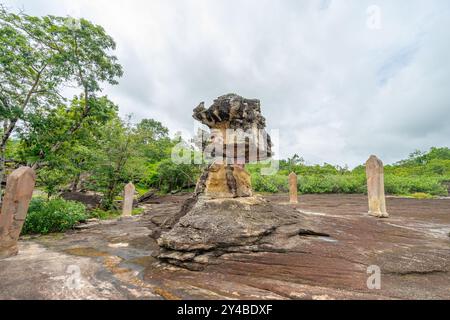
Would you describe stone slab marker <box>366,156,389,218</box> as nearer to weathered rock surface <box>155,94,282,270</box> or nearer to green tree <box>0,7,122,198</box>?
weathered rock surface <box>155,94,282,270</box>

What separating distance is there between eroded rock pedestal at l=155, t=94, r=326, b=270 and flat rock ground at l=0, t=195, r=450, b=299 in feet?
1.02

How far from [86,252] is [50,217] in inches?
196

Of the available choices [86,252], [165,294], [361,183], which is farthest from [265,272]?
[361,183]

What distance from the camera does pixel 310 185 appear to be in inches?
1049

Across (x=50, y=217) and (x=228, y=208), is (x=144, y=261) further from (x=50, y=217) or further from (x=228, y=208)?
(x=50, y=217)

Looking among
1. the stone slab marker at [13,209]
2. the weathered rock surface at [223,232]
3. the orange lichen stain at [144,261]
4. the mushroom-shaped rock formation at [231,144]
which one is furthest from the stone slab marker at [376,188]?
the stone slab marker at [13,209]

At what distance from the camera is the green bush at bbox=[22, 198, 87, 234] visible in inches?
360

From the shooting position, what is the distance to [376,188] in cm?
895

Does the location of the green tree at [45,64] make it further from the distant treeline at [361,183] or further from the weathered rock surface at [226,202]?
the distant treeline at [361,183]

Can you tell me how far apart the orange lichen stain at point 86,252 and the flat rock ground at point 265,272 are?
25mm

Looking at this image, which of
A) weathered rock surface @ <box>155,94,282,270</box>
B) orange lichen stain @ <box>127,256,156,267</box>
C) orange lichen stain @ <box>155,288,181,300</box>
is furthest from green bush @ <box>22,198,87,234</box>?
orange lichen stain @ <box>155,288,181,300</box>

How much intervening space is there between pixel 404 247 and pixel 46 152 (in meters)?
13.1

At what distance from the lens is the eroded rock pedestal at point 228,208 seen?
491 cm
